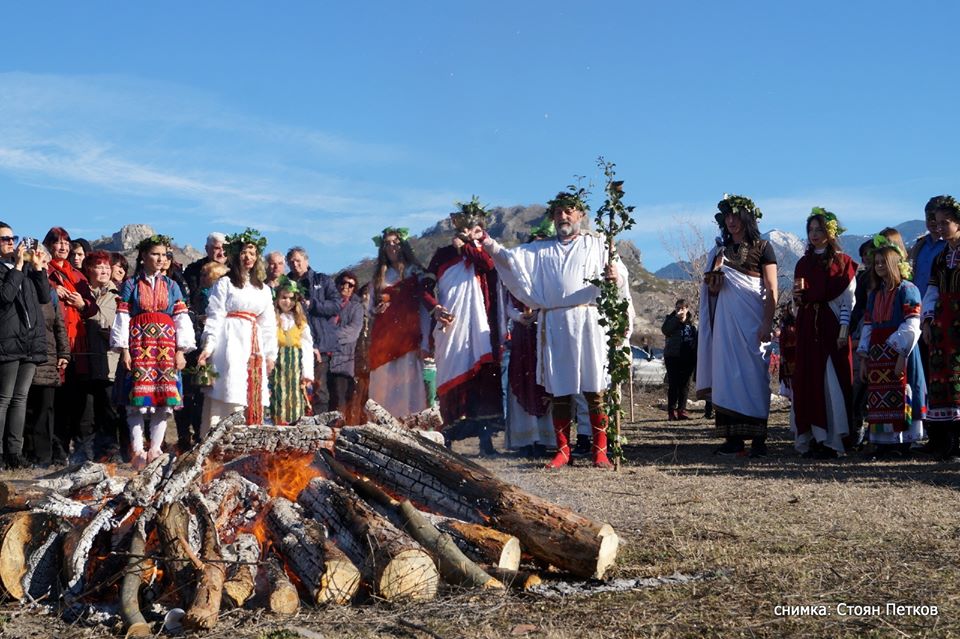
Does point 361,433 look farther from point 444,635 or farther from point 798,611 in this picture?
point 798,611

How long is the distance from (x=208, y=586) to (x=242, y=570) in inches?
9.9

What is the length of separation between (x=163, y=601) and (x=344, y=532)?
0.82 metres

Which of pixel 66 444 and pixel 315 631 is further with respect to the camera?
pixel 66 444

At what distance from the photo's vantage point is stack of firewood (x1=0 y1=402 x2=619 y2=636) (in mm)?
3949

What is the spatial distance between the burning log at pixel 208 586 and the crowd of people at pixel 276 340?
118 inches

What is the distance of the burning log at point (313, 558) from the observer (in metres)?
3.93

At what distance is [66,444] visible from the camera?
31.4ft

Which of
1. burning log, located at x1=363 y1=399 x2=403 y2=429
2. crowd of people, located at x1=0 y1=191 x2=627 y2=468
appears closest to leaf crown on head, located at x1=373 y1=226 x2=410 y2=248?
crowd of people, located at x1=0 y1=191 x2=627 y2=468

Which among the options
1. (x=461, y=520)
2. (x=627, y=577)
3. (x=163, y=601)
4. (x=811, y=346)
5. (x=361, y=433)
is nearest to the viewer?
(x=163, y=601)

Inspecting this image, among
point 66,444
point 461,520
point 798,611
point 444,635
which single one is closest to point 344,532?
point 461,520

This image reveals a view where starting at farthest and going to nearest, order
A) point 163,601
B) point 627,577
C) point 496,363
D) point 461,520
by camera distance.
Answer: point 496,363, point 461,520, point 627,577, point 163,601

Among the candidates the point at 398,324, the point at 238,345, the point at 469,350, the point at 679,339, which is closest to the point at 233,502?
the point at 238,345

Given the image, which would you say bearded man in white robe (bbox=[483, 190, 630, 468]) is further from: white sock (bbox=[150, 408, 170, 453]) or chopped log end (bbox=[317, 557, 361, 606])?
chopped log end (bbox=[317, 557, 361, 606])

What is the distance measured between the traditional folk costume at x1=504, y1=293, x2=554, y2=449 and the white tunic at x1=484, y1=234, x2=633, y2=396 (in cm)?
82
